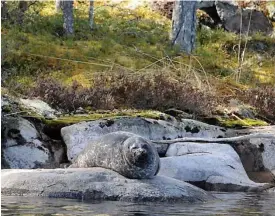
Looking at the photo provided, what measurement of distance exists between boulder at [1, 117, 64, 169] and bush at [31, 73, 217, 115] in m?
1.76

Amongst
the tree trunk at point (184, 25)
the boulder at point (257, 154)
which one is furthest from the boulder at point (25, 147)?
Answer: the tree trunk at point (184, 25)

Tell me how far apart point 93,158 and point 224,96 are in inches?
251

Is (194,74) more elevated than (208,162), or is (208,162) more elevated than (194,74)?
(194,74)

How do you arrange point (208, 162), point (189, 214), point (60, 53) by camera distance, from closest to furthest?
point (189, 214)
point (208, 162)
point (60, 53)

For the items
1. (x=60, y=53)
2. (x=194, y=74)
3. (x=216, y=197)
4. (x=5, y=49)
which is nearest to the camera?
(x=216, y=197)

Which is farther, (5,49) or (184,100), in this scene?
(5,49)

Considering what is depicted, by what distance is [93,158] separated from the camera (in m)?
8.41

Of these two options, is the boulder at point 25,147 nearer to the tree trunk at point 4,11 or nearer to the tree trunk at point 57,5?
the tree trunk at point 4,11

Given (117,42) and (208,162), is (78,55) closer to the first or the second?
(117,42)

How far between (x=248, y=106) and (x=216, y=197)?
20.0 ft

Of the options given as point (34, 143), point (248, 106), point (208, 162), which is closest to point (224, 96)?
point (248, 106)

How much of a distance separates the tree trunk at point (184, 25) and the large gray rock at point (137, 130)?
9270 millimetres

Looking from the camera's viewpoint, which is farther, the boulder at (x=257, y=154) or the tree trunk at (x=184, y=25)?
the tree trunk at (x=184, y=25)

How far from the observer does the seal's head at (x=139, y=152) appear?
777 cm
